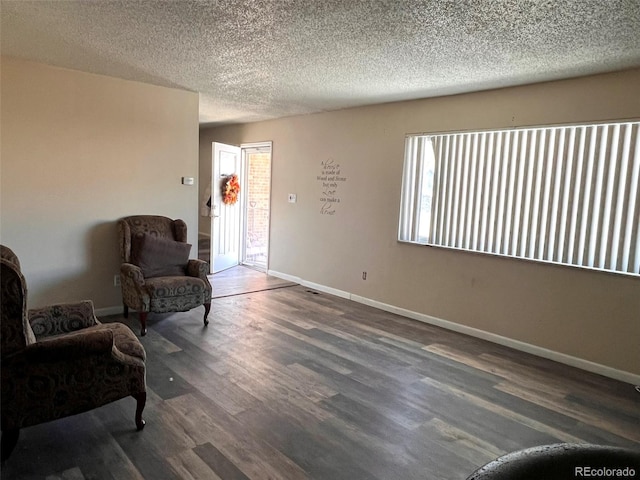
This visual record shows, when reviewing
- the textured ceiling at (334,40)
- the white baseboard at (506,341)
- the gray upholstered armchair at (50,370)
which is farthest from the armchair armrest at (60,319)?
the white baseboard at (506,341)

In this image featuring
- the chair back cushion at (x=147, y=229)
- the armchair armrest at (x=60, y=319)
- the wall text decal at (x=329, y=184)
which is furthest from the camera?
the wall text decal at (x=329, y=184)

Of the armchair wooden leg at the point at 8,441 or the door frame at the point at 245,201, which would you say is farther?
the door frame at the point at 245,201

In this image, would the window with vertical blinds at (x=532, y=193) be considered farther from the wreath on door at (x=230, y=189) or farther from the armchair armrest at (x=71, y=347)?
the armchair armrest at (x=71, y=347)

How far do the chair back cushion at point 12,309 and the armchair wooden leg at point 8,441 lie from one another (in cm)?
42

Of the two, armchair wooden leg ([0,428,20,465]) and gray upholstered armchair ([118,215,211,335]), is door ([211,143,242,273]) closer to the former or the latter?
gray upholstered armchair ([118,215,211,335])

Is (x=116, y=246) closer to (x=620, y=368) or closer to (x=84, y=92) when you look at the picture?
(x=84, y=92)

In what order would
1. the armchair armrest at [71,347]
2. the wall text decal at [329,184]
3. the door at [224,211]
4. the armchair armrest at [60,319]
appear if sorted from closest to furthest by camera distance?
the armchair armrest at [71,347] < the armchair armrest at [60,319] < the wall text decal at [329,184] < the door at [224,211]

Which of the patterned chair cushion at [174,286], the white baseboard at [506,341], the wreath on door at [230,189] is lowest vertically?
the white baseboard at [506,341]

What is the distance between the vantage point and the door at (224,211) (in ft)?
21.4

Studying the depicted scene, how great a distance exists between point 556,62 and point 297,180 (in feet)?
12.3

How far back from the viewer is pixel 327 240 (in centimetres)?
576

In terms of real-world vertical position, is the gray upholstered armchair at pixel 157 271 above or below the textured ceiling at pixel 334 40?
below

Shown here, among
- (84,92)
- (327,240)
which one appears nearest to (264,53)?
(84,92)

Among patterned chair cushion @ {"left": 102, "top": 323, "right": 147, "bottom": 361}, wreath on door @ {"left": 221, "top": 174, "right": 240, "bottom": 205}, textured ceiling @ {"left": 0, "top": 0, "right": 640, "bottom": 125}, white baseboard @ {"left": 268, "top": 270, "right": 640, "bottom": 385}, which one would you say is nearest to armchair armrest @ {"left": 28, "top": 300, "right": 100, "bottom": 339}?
patterned chair cushion @ {"left": 102, "top": 323, "right": 147, "bottom": 361}
